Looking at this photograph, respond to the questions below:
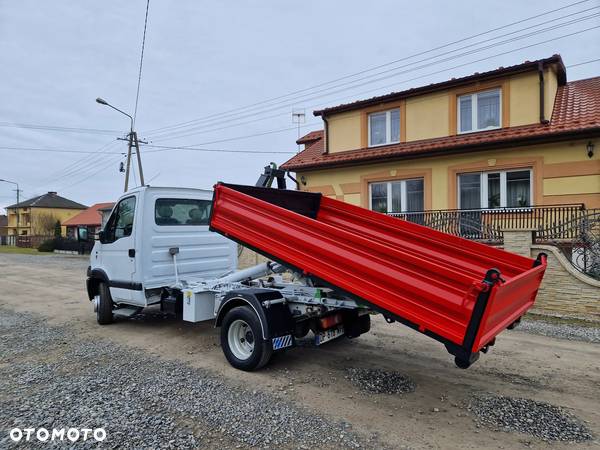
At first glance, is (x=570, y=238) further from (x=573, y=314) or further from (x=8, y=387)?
(x=8, y=387)

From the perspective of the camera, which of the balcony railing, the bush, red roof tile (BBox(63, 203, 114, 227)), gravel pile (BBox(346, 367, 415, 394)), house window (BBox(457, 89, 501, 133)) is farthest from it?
red roof tile (BBox(63, 203, 114, 227))

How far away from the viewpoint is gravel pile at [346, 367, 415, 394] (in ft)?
14.4

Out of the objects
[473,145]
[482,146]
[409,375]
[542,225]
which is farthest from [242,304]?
[482,146]

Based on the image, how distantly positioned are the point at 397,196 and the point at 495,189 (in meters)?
3.36

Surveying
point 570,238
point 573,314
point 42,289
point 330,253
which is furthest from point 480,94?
point 42,289

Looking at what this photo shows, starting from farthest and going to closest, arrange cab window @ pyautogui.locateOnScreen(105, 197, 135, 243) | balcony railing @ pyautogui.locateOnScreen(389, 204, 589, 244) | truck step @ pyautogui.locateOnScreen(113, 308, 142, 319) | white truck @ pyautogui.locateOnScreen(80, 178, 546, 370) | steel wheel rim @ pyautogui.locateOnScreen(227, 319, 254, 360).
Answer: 1. balcony railing @ pyautogui.locateOnScreen(389, 204, 589, 244)
2. truck step @ pyautogui.locateOnScreen(113, 308, 142, 319)
3. cab window @ pyautogui.locateOnScreen(105, 197, 135, 243)
4. steel wheel rim @ pyautogui.locateOnScreen(227, 319, 254, 360)
5. white truck @ pyautogui.locateOnScreen(80, 178, 546, 370)

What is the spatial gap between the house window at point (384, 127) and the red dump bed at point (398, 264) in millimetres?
10136

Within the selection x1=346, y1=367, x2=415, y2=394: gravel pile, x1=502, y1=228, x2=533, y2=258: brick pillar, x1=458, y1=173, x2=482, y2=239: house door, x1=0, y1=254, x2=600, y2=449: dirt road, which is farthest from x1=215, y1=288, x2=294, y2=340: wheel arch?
x1=458, y1=173, x2=482, y2=239: house door

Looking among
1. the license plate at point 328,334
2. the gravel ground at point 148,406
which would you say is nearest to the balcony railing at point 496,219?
the license plate at point 328,334

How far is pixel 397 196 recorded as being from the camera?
14.8 m

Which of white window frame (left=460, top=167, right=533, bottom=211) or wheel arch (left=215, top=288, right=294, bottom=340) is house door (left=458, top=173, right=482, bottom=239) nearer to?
white window frame (left=460, top=167, right=533, bottom=211)

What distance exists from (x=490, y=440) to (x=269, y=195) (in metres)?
3.81

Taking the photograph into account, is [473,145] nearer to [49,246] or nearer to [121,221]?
[121,221]

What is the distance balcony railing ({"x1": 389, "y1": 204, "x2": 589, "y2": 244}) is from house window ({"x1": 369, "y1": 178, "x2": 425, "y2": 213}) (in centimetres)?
125
